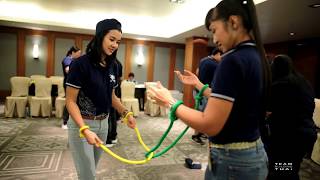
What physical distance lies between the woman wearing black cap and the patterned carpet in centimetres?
141

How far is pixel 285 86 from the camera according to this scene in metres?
1.95

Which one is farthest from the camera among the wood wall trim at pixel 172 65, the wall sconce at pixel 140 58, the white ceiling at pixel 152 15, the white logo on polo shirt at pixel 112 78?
the wood wall trim at pixel 172 65

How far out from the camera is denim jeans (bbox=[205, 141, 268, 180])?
39.0 inches

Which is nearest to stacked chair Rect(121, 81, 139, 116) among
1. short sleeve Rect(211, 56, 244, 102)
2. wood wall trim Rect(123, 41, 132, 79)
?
wood wall trim Rect(123, 41, 132, 79)

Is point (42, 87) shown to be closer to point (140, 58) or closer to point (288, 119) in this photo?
point (140, 58)

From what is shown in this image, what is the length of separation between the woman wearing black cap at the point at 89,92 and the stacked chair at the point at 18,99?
490 centimetres

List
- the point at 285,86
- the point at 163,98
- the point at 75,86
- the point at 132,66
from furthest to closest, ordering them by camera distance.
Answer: the point at 132,66, the point at 285,86, the point at 75,86, the point at 163,98

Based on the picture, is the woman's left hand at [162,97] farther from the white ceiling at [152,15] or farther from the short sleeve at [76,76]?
the white ceiling at [152,15]

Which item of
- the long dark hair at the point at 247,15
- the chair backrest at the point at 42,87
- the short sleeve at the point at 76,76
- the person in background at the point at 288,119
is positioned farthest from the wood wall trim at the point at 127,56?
the long dark hair at the point at 247,15

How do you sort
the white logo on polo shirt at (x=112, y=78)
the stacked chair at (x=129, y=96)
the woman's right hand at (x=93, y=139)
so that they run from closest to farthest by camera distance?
the woman's right hand at (x=93, y=139) → the white logo on polo shirt at (x=112, y=78) → the stacked chair at (x=129, y=96)

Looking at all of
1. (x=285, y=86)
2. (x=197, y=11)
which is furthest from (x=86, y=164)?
(x=197, y=11)

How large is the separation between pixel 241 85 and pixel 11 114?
6.07 metres

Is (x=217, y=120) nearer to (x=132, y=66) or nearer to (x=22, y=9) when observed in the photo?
(x=22, y=9)

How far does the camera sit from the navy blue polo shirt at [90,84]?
155 centimetres
